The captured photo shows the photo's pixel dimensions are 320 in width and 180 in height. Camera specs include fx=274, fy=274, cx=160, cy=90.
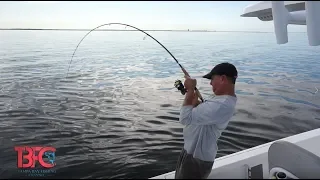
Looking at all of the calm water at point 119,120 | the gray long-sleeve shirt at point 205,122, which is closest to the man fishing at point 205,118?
the gray long-sleeve shirt at point 205,122

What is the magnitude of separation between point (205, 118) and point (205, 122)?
0.03 meters

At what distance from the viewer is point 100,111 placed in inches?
347

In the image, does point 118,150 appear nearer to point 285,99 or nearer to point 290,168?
point 290,168

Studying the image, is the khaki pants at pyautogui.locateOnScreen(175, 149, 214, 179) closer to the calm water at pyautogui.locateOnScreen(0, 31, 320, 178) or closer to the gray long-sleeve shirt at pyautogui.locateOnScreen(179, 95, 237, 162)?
the gray long-sleeve shirt at pyautogui.locateOnScreen(179, 95, 237, 162)

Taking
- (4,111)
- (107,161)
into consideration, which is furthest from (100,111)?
Result: (107,161)

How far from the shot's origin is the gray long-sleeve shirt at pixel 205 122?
1721 millimetres

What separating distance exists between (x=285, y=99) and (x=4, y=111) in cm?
1053

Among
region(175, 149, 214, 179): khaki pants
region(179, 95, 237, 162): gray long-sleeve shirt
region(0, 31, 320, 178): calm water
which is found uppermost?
region(179, 95, 237, 162): gray long-sleeve shirt

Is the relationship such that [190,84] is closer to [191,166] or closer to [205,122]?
[205,122]

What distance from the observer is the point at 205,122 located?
68.5 inches

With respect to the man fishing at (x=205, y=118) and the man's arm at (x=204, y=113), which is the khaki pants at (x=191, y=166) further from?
the man's arm at (x=204, y=113)

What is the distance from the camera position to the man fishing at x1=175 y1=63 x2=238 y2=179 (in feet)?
5.67

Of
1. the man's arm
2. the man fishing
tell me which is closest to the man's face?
the man fishing

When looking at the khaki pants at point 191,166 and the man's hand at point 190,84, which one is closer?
the man's hand at point 190,84
